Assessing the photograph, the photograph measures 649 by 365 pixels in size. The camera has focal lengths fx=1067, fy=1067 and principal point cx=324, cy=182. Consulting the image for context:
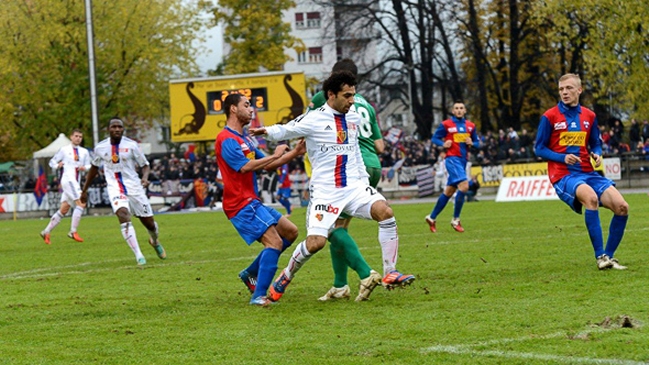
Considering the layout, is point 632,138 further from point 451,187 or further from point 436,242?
point 436,242

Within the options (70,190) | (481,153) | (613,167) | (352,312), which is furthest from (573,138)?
(481,153)

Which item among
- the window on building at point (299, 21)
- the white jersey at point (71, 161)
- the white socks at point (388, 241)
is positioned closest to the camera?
the white socks at point (388, 241)

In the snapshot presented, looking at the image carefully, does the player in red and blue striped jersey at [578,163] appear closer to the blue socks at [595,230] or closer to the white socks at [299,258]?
the blue socks at [595,230]

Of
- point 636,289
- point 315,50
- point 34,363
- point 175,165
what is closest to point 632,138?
point 175,165

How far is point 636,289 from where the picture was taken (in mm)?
8805

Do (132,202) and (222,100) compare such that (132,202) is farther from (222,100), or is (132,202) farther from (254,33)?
(254,33)

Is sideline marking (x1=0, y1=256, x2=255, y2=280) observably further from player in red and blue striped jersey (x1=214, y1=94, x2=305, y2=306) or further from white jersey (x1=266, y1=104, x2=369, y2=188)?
white jersey (x1=266, y1=104, x2=369, y2=188)

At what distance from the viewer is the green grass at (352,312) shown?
21.7ft

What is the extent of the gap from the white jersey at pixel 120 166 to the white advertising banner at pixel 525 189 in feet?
60.1

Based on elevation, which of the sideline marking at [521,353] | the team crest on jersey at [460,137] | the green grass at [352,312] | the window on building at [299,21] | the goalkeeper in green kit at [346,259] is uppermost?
the window on building at [299,21]

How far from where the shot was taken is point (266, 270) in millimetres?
9508

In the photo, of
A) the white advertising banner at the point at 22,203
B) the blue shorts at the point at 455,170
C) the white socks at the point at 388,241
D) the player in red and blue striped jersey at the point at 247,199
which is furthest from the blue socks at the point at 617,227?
the white advertising banner at the point at 22,203

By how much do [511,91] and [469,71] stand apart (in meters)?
5.06

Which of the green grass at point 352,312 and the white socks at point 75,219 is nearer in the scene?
the green grass at point 352,312
